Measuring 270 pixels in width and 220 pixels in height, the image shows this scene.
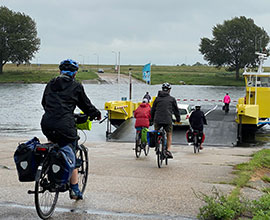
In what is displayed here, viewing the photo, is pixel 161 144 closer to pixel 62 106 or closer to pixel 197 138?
pixel 62 106

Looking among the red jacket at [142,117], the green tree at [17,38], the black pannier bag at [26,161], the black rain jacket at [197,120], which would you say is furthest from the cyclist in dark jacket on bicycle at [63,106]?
the green tree at [17,38]

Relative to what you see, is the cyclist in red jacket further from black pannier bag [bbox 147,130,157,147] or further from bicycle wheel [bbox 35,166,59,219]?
bicycle wheel [bbox 35,166,59,219]

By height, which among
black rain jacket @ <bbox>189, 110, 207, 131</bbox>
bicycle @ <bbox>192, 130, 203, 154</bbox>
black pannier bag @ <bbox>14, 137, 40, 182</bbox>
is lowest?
bicycle @ <bbox>192, 130, 203, 154</bbox>

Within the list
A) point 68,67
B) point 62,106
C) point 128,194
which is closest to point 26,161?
point 62,106

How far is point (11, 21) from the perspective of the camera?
111438mm

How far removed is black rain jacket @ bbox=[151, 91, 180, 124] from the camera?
10.7 metres

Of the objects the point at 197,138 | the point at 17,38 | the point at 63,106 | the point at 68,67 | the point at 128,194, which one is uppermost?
the point at 17,38

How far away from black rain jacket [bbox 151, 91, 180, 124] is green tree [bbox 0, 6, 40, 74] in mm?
100274

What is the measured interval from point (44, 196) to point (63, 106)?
1.02 m

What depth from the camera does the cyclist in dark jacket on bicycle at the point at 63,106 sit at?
18.0ft

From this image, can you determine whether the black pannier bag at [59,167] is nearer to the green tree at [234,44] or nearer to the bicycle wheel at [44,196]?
the bicycle wheel at [44,196]

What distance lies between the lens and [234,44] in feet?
377

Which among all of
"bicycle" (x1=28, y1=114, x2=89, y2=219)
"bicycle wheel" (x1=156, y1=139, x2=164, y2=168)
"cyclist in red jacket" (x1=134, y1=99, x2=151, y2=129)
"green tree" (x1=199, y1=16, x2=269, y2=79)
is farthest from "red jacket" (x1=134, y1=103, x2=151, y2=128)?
"green tree" (x1=199, y1=16, x2=269, y2=79)

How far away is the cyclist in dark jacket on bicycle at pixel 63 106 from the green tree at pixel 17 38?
344ft
